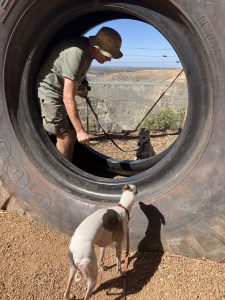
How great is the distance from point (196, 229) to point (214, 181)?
0.29 meters

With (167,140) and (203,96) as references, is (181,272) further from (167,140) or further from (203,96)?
(167,140)

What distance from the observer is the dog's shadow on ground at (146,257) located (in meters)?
2.25

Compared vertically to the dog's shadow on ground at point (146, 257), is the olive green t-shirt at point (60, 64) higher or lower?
higher

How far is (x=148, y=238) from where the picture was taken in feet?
7.84

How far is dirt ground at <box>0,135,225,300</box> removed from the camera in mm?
2141

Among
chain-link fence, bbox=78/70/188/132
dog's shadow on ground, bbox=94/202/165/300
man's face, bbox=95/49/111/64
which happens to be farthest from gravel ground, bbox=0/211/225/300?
chain-link fence, bbox=78/70/188/132

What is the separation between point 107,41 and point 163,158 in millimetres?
912

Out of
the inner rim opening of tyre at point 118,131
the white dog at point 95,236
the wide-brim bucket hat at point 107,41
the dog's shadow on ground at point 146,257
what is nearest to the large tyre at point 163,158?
the dog's shadow on ground at point 146,257

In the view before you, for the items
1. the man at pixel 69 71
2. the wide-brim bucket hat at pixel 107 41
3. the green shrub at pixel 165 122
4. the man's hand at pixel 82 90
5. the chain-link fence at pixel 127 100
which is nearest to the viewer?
the man at pixel 69 71

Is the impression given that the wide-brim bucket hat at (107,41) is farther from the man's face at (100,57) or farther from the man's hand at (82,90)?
the man's hand at (82,90)

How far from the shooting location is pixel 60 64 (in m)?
2.77

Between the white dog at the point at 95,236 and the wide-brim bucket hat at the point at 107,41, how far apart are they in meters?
0.98

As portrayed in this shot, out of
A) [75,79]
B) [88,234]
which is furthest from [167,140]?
[88,234]

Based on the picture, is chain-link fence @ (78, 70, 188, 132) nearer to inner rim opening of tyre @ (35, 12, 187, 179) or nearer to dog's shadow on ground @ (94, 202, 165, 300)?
inner rim opening of tyre @ (35, 12, 187, 179)
